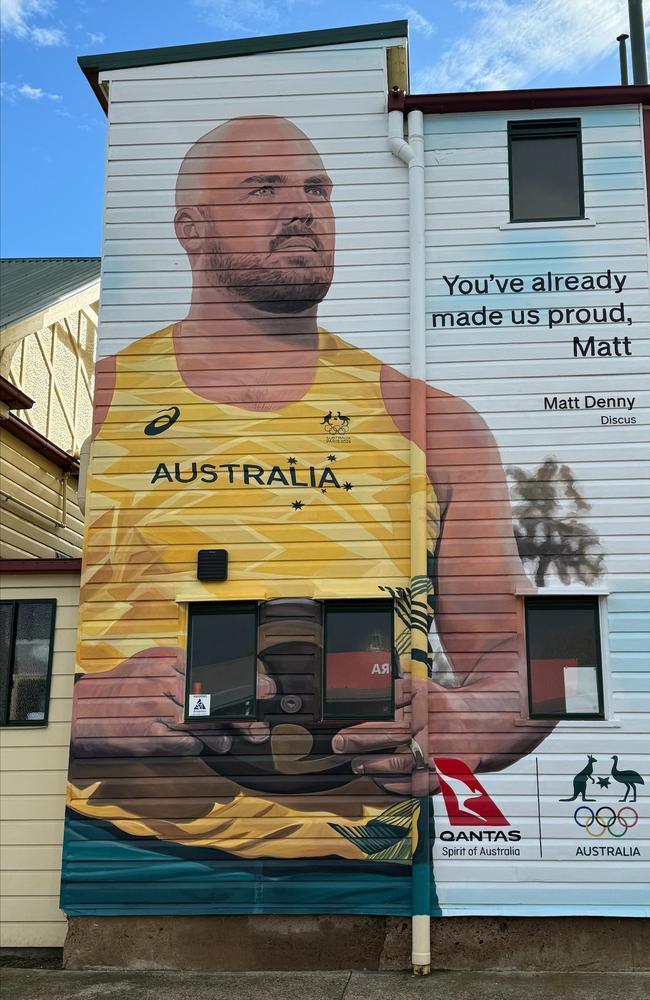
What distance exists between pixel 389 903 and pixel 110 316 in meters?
5.94

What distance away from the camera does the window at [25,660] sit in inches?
380

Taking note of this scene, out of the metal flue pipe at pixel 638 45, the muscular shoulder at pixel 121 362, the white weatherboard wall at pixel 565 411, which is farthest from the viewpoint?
the metal flue pipe at pixel 638 45

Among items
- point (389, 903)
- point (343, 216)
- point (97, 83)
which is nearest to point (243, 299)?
point (343, 216)

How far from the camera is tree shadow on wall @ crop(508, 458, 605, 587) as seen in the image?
29.6ft

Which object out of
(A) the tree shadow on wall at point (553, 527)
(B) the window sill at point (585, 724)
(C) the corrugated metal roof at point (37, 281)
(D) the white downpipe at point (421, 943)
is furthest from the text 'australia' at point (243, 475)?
(C) the corrugated metal roof at point (37, 281)

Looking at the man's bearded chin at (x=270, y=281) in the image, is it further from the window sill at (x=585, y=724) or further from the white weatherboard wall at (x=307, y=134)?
the window sill at (x=585, y=724)

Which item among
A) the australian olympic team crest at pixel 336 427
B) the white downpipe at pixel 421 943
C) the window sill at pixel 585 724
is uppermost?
the australian olympic team crest at pixel 336 427

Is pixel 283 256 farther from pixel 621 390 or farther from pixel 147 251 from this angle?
pixel 621 390

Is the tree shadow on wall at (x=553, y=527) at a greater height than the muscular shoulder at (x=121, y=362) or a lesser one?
lesser

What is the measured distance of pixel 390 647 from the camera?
355 inches

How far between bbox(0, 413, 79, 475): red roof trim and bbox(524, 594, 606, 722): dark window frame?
25.2ft

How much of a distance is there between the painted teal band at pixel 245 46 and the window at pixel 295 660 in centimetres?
554

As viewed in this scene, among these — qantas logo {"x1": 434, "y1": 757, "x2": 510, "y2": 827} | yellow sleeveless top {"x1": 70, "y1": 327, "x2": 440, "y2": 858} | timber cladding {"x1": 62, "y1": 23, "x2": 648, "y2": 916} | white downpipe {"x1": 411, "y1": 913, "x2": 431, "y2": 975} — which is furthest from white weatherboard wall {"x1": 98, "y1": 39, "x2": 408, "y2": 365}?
white downpipe {"x1": 411, "y1": 913, "x2": 431, "y2": 975}

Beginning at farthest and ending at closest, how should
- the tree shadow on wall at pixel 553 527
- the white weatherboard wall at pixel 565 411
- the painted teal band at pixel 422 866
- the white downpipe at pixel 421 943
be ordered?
the tree shadow on wall at pixel 553 527 < the white weatherboard wall at pixel 565 411 < the painted teal band at pixel 422 866 < the white downpipe at pixel 421 943
